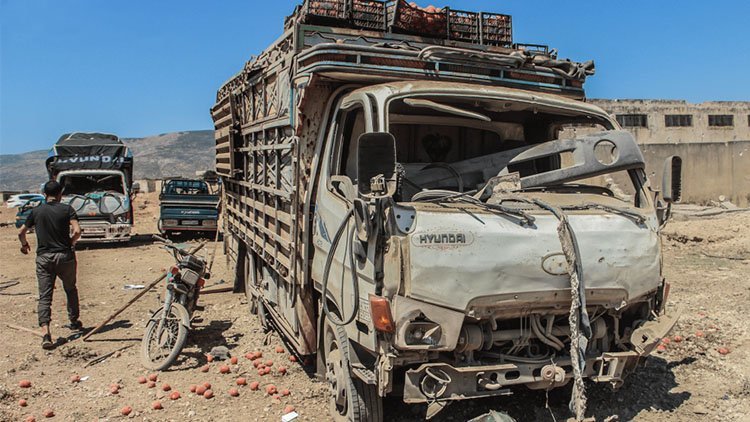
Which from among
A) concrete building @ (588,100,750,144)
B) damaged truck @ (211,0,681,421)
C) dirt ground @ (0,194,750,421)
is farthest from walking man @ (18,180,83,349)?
concrete building @ (588,100,750,144)

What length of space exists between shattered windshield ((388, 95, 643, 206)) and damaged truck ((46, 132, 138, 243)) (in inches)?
517

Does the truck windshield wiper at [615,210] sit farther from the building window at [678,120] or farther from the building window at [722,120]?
the building window at [722,120]

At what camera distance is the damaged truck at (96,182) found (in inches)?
626

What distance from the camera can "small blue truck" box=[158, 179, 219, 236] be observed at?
56.6 feet

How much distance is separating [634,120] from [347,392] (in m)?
29.1

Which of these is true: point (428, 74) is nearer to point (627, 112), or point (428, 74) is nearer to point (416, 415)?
point (416, 415)

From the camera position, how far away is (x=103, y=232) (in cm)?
1595

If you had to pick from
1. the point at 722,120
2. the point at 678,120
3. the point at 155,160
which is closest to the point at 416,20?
the point at 678,120

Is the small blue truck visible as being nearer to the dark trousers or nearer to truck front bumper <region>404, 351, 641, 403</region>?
the dark trousers

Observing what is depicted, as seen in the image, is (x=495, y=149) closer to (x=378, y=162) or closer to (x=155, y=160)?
(x=378, y=162)

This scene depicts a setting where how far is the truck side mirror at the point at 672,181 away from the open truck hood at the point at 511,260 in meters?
0.86

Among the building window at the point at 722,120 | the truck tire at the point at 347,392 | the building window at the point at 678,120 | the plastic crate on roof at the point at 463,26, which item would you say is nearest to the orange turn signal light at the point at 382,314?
the truck tire at the point at 347,392

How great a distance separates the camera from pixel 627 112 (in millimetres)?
28984

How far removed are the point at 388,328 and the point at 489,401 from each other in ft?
6.10
